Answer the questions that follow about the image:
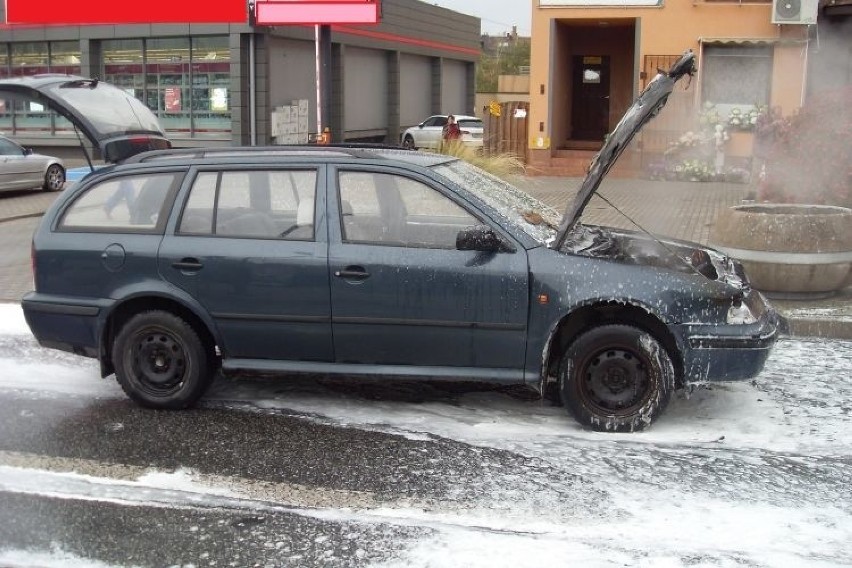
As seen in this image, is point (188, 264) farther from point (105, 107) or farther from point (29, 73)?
point (29, 73)

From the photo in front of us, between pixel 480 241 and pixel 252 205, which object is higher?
pixel 252 205

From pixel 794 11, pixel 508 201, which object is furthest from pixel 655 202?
Result: pixel 508 201

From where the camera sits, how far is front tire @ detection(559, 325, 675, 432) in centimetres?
535

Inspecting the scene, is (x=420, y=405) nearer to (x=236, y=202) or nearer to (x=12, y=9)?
(x=236, y=202)

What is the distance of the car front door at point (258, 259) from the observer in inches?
221

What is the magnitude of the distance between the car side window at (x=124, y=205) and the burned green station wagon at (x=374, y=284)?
0.04 feet

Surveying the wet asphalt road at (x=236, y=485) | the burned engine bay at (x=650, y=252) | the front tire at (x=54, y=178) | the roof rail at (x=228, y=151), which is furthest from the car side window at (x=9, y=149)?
the burned engine bay at (x=650, y=252)

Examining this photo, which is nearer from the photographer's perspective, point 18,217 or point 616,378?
point 616,378

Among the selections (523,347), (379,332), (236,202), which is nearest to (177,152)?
(236,202)

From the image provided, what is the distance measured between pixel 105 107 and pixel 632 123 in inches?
166

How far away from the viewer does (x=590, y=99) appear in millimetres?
23469

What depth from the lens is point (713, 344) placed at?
5309 millimetres

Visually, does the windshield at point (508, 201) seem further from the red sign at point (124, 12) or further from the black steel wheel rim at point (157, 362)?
the red sign at point (124, 12)

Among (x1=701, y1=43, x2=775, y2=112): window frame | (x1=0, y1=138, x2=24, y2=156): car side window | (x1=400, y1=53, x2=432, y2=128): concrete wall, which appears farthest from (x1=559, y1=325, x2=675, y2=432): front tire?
(x1=400, y1=53, x2=432, y2=128): concrete wall
